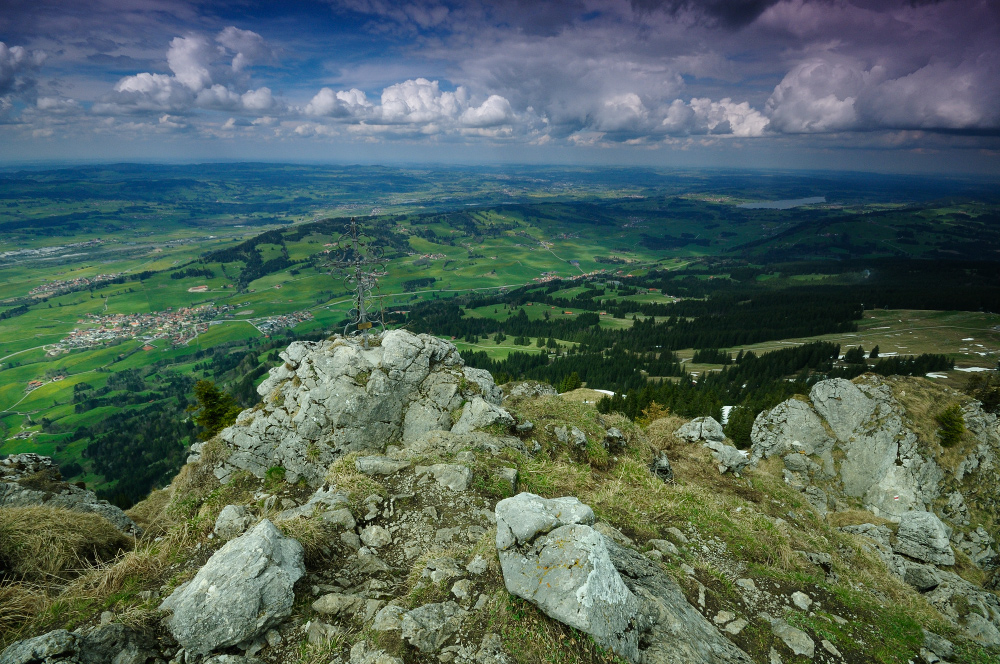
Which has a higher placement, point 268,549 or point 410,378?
point 268,549

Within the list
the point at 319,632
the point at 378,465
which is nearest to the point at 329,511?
A: the point at 378,465

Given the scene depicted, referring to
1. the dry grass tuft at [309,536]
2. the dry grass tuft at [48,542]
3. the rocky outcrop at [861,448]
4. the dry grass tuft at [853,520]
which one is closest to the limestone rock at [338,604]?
the dry grass tuft at [309,536]

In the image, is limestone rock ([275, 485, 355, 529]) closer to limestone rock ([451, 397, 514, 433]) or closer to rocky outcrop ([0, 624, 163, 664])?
rocky outcrop ([0, 624, 163, 664])

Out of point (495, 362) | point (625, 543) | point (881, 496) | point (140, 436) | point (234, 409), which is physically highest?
point (625, 543)

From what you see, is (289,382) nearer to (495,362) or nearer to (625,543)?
(625,543)

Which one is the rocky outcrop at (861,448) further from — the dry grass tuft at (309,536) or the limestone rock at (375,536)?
the dry grass tuft at (309,536)

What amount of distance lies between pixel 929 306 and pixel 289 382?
264 metres

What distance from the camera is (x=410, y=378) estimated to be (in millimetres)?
23422

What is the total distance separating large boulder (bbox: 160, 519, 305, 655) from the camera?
6816mm

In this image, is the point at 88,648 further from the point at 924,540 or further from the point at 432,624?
the point at 924,540

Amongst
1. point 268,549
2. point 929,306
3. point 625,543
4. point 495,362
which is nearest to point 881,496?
point 625,543

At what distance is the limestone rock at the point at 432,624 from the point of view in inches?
272

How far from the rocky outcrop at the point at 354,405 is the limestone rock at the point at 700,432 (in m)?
11.7

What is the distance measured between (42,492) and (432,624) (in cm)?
1967
